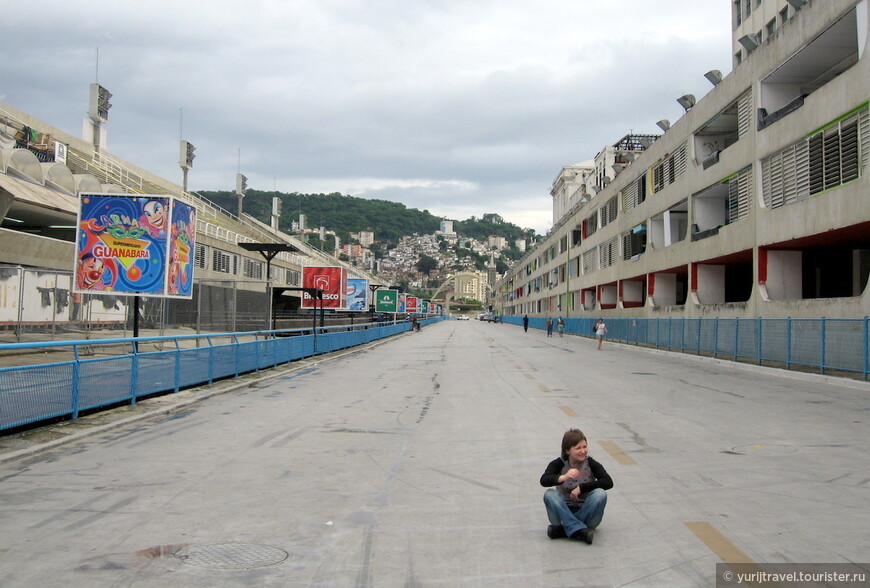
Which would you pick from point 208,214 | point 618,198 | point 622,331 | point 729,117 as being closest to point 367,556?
point 729,117

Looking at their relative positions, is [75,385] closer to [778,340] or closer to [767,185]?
[778,340]

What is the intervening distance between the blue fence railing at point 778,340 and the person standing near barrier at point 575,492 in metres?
15.4

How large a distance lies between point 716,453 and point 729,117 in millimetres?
29941

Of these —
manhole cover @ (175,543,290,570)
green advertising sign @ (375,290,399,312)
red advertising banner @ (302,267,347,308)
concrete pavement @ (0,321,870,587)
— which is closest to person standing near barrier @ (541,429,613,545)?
concrete pavement @ (0,321,870,587)

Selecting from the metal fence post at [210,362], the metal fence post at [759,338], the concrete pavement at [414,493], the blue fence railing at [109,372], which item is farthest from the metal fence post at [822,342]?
the metal fence post at [210,362]

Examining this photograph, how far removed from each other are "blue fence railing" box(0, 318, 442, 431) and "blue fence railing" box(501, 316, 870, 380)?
51.4 feet

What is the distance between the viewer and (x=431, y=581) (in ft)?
14.9

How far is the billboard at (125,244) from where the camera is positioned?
51.0 ft

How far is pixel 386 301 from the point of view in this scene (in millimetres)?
65625

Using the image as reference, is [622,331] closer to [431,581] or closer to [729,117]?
[729,117]

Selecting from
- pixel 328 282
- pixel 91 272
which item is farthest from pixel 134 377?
pixel 328 282

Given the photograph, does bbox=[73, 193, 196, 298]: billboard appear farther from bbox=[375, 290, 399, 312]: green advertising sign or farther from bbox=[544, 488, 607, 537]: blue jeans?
bbox=[375, 290, 399, 312]: green advertising sign

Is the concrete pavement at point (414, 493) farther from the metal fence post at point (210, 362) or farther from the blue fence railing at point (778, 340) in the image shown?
the blue fence railing at point (778, 340)

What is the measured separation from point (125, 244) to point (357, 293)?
31.6m
